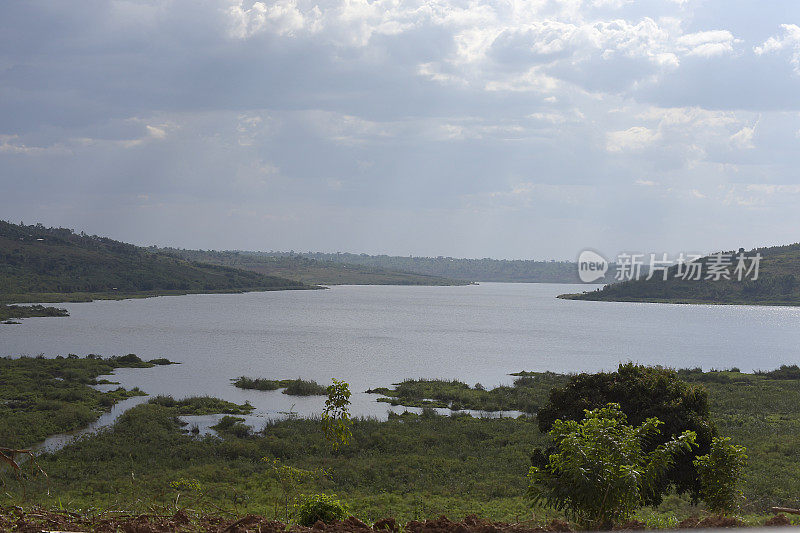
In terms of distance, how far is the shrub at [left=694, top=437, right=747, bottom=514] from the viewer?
36.5 ft

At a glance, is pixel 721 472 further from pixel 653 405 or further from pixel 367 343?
pixel 367 343

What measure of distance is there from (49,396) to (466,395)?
25.3 m

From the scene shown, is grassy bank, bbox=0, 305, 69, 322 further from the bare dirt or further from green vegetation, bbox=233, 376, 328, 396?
the bare dirt

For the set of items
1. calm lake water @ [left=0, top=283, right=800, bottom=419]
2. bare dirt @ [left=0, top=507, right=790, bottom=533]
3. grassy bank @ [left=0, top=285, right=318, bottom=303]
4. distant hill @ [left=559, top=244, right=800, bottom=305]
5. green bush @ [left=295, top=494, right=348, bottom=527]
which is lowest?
grassy bank @ [left=0, top=285, right=318, bottom=303]

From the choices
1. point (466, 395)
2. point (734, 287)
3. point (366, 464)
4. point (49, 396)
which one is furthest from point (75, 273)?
point (734, 287)

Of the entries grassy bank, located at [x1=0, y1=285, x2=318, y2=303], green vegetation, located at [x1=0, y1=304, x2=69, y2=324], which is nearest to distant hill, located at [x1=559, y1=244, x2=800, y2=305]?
grassy bank, located at [x1=0, y1=285, x2=318, y2=303]

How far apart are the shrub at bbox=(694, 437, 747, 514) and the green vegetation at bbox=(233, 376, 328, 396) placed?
3535 cm

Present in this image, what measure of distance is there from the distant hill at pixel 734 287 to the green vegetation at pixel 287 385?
144760 mm

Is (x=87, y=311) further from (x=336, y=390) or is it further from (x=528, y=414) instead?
(x=336, y=390)

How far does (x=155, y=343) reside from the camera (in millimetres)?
73250

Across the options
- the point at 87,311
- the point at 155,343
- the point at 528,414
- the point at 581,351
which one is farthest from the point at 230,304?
the point at 528,414

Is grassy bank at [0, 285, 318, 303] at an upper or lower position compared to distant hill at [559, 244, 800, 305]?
lower

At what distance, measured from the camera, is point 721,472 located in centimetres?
1114

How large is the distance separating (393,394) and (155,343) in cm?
3989
